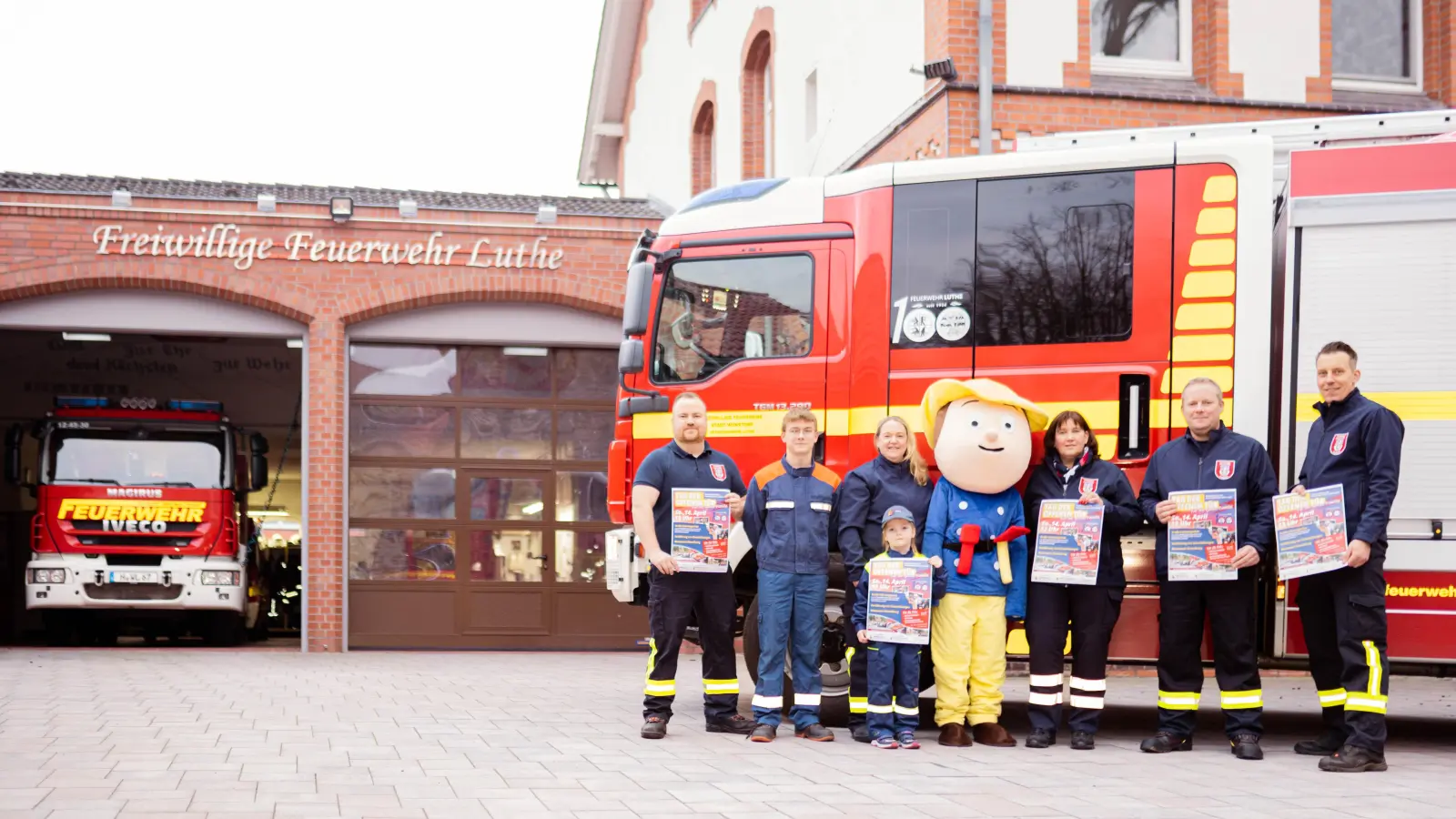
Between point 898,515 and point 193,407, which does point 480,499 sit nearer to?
point 193,407

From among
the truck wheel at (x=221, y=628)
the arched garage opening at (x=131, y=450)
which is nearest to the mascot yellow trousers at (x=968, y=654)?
the arched garage opening at (x=131, y=450)

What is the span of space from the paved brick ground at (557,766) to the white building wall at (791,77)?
7105 mm

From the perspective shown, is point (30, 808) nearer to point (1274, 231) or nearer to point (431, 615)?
point (1274, 231)

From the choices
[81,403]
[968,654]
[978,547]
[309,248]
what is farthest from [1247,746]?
[81,403]

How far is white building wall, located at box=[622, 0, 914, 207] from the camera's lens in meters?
15.5

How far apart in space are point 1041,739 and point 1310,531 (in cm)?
170

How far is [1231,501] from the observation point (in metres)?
7.57

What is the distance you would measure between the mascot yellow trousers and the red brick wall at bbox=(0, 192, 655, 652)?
28.6 ft

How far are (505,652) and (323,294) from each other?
4.11m

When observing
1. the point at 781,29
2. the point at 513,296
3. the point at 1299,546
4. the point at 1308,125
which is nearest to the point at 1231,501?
the point at 1299,546

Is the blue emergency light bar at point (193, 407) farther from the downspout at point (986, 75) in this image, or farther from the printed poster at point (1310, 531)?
the printed poster at point (1310, 531)

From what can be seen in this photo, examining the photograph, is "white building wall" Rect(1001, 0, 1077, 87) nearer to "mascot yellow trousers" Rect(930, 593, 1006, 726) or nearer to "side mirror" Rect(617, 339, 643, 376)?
"side mirror" Rect(617, 339, 643, 376)

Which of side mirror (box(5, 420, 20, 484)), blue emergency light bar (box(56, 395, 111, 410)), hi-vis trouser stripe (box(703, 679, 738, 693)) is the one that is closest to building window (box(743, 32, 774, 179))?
blue emergency light bar (box(56, 395, 111, 410))

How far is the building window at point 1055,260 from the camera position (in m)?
8.20
